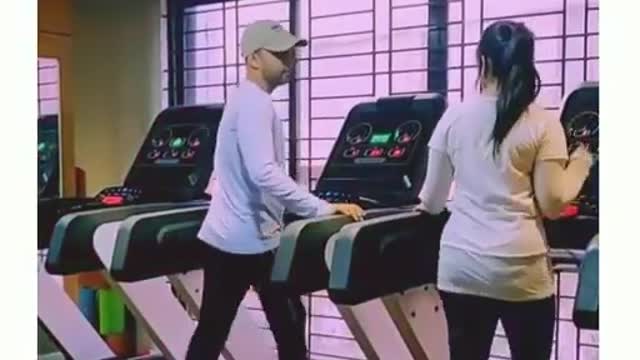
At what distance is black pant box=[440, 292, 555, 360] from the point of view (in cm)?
212

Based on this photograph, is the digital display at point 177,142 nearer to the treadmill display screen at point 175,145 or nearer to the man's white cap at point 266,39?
the treadmill display screen at point 175,145

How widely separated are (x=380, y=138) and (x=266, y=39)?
0.58 meters

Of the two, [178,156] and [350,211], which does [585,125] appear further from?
[178,156]

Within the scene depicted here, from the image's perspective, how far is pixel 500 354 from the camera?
357 cm

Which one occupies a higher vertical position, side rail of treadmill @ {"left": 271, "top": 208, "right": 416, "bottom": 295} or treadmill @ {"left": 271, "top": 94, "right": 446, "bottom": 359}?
treadmill @ {"left": 271, "top": 94, "right": 446, "bottom": 359}

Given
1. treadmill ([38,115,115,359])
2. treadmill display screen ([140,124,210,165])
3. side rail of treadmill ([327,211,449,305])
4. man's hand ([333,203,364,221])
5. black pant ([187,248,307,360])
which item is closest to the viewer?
side rail of treadmill ([327,211,449,305])

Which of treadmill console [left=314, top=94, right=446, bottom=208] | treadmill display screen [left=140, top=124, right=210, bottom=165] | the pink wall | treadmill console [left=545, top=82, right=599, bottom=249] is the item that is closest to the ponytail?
treadmill console [left=545, top=82, right=599, bottom=249]

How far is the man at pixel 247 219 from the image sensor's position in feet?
8.71

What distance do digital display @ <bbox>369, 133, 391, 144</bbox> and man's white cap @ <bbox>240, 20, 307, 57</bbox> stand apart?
0.49m

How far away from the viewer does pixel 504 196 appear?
207cm

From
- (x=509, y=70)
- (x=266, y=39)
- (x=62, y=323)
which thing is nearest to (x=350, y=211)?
(x=266, y=39)

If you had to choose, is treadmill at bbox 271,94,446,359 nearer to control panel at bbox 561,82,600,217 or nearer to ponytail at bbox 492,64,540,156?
control panel at bbox 561,82,600,217

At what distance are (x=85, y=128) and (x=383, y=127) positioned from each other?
2.16m
